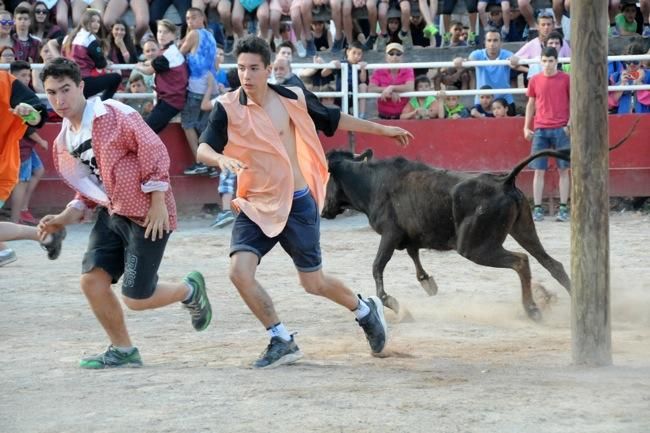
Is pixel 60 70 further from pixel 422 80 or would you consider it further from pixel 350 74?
pixel 422 80

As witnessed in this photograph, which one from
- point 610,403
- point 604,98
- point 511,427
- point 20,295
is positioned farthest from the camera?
point 20,295

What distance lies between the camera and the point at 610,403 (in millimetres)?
5578

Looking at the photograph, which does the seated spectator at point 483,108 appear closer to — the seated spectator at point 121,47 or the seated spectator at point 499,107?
the seated spectator at point 499,107

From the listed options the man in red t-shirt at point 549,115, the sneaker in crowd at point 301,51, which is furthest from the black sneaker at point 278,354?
the sneaker in crowd at point 301,51

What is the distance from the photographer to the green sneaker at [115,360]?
6.79 metres

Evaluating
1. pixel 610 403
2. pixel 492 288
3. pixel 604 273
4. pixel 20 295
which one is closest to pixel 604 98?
pixel 604 273

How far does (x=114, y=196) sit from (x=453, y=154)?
832 cm

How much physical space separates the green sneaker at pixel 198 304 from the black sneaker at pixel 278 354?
490 mm

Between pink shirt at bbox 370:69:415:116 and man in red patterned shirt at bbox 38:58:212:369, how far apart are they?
7974 mm

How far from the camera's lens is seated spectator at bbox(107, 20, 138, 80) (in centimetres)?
1459

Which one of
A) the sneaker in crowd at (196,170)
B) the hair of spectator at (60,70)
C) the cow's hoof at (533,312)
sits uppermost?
the hair of spectator at (60,70)

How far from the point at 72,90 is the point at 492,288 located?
4.38 meters

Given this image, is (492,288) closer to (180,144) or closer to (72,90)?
(72,90)

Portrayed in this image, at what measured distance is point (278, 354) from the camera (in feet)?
22.0
